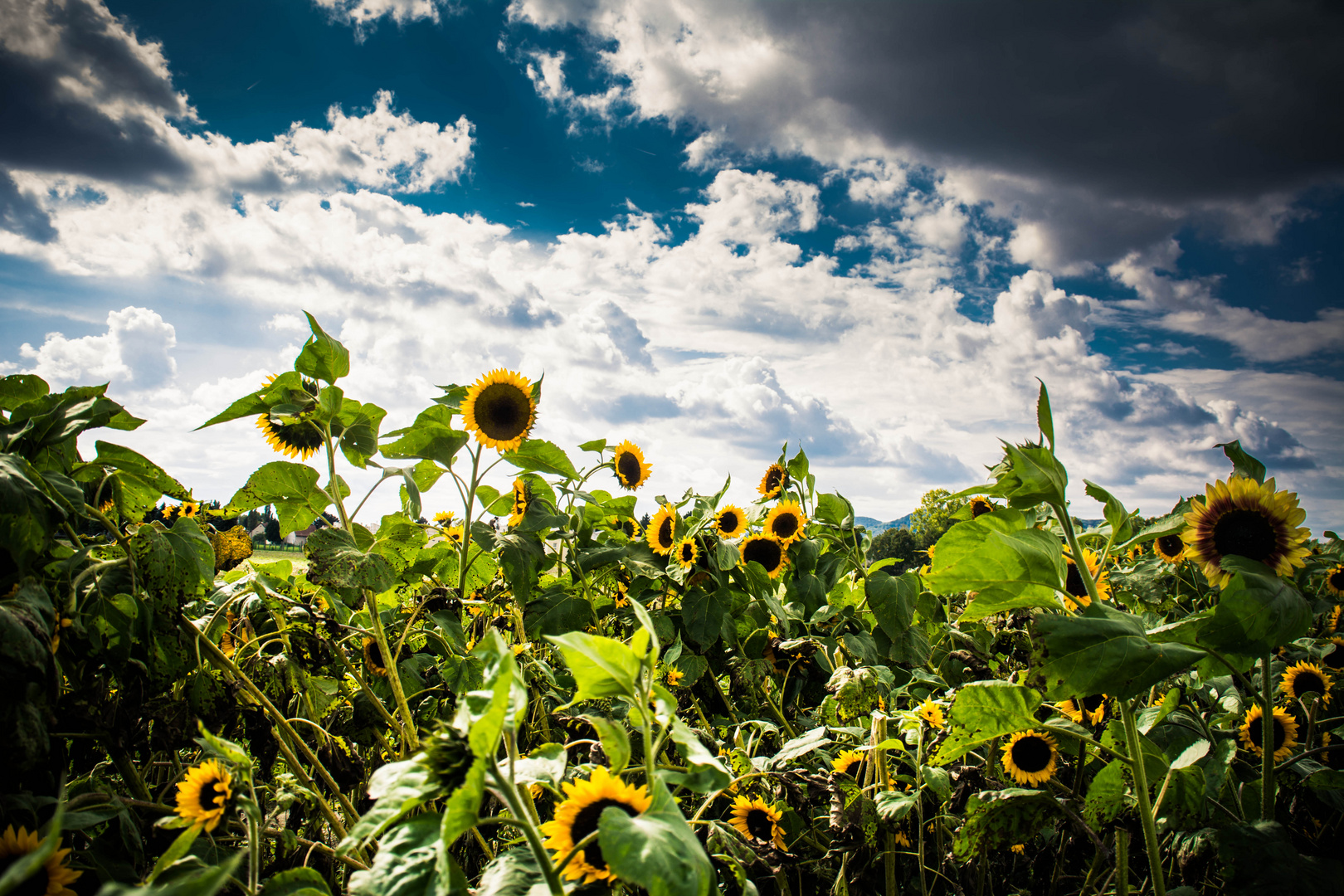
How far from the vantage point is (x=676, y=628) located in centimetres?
271

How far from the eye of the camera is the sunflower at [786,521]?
3398 mm

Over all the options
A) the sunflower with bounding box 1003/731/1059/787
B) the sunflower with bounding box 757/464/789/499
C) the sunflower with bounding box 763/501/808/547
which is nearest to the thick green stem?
the sunflower with bounding box 1003/731/1059/787

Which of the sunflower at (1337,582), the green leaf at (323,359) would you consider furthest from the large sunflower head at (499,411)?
the sunflower at (1337,582)

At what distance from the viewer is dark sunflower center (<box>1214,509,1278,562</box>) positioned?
135 cm

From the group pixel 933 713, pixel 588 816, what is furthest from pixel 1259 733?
pixel 588 816

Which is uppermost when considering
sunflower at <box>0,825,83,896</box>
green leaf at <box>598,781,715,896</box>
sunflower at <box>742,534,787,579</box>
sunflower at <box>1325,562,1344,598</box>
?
sunflower at <box>742,534,787,579</box>

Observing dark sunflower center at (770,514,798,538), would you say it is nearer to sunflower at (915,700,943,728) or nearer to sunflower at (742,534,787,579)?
sunflower at (742,534,787,579)

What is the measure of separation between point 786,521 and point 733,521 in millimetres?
564

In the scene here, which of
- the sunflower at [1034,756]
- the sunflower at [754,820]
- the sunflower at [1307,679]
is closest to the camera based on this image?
the sunflower at [754,820]

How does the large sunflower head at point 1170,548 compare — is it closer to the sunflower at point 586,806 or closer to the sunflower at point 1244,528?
the sunflower at point 1244,528

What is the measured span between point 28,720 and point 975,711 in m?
1.57

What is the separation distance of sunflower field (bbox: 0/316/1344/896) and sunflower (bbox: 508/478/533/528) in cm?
2

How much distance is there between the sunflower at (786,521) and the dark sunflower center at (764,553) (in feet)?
0.39

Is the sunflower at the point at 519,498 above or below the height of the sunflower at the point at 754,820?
above
